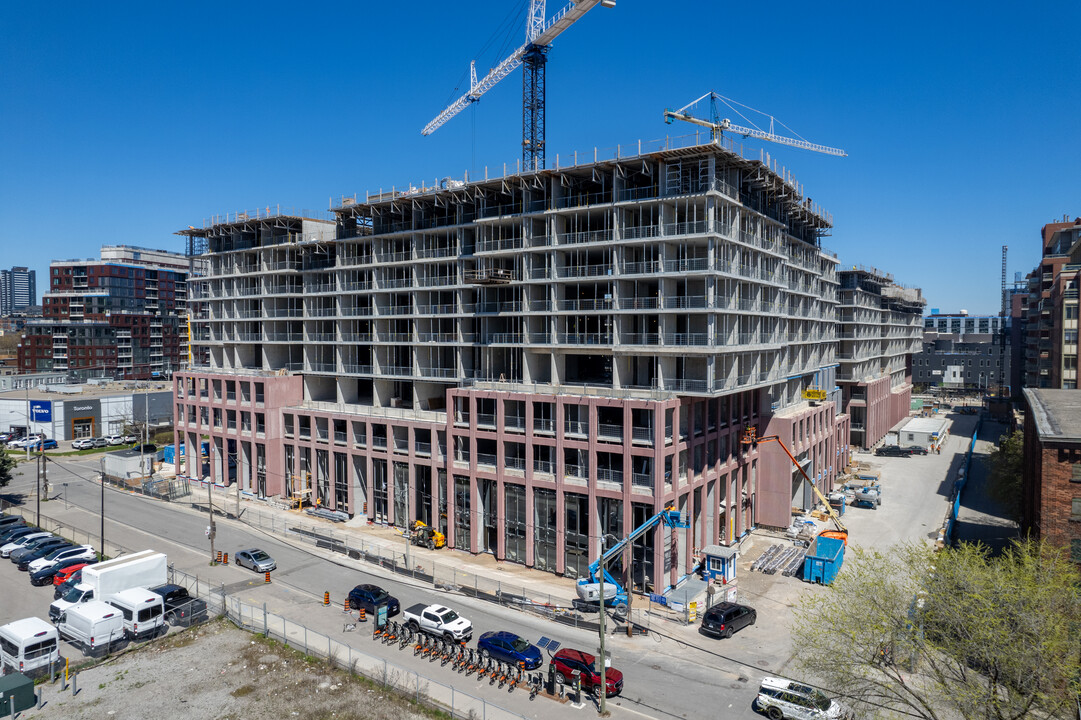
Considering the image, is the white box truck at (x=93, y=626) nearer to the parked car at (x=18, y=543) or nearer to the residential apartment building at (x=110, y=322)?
the parked car at (x=18, y=543)

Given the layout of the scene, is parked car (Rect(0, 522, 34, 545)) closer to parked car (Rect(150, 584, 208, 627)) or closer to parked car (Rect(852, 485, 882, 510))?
parked car (Rect(150, 584, 208, 627))

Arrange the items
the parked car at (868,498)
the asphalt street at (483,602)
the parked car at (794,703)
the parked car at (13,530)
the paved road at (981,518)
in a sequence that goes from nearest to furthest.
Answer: the parked car at (794,703) < the asphalt street at (483,602) < the parked car at (13,530) < the paved road at (981,518) < the parked car at (868,498)

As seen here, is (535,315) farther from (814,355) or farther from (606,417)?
(814,355)

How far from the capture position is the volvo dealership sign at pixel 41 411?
334 ft

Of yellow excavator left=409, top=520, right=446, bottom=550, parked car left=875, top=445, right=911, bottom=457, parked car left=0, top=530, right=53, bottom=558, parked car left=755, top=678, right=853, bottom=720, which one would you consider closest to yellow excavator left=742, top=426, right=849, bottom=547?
parked car left=755, top=678, right=853, bottom=720

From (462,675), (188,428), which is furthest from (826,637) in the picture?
(188,428)

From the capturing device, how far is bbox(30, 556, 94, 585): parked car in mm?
46281

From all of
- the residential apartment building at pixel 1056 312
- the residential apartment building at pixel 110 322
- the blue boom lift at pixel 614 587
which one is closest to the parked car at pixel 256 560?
the blue boom lift at pixel 614 587

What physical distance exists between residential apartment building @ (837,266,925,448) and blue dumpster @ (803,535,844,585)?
47225 mm

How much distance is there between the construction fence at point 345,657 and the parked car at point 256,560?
3.38 m

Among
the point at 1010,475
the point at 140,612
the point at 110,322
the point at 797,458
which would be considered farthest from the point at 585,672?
the point at 110,322

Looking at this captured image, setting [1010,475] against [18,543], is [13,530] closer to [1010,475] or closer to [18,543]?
[18,543]

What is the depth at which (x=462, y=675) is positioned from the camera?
109ft

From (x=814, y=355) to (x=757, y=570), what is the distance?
3544cm
